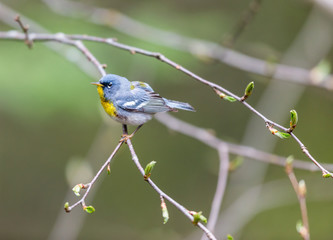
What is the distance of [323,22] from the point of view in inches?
200

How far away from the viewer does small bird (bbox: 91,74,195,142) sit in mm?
2816

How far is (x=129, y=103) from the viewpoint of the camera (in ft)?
9.46

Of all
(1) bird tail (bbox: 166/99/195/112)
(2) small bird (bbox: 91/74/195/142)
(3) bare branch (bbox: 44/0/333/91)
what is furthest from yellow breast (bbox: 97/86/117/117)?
(3) bare branch (bbox: 44/0/333/91)

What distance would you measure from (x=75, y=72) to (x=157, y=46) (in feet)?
2.72

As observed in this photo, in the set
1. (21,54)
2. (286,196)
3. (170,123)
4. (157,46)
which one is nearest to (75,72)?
(21,54)

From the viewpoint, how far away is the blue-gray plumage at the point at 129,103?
2.82 metres

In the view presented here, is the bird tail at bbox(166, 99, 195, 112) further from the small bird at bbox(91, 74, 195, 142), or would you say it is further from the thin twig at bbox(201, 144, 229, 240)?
the thin twig at bbox(201, 144, 229, 240)

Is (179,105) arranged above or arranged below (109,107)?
above

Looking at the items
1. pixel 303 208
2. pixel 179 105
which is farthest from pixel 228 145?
pixel 303 208

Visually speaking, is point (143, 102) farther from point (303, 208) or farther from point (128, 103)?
point (303, 208)

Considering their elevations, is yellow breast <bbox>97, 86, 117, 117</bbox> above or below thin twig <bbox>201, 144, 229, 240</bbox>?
above

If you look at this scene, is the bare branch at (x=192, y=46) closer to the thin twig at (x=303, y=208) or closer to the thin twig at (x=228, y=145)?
the thin twig at (x=228, y=145)

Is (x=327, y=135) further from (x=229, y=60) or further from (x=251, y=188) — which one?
(x=229, y=60)

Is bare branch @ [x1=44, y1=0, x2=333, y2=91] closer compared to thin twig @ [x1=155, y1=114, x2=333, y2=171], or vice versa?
thin twig @ [x1=155, y1=114, x2=333, y2=171]
